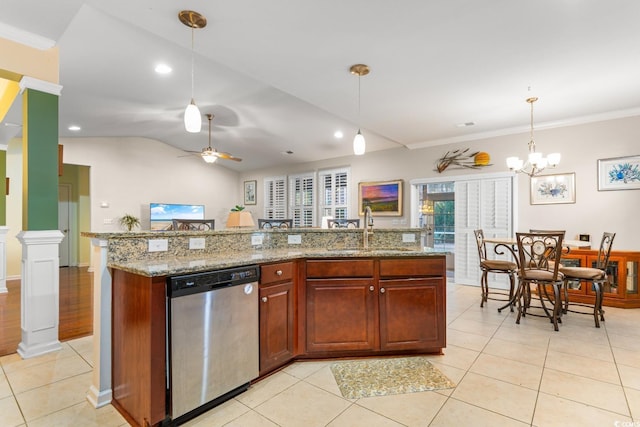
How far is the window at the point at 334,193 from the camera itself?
698 cm

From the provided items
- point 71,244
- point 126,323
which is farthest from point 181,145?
point 126,323

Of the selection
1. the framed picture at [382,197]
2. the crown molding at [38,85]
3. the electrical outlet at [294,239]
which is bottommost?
the electrical outlet at [294,239]

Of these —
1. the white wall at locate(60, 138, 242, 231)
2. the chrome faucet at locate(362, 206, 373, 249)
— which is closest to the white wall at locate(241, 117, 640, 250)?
the chrome faucet at locate(362, 206, 373, 249)

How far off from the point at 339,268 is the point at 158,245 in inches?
50.9

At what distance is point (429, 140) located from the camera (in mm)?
5633

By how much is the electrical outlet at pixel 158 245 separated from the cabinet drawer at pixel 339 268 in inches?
39.9

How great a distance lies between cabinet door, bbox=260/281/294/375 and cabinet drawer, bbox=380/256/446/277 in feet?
2.49

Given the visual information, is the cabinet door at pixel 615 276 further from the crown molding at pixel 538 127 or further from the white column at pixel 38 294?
the white column at pixel 38 294

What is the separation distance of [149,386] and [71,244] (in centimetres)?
750

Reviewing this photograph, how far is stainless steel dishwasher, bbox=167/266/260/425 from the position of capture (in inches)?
66.7

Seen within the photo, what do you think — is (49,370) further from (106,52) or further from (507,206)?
(507,206)

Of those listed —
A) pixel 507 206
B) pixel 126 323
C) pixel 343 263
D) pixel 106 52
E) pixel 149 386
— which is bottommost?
pixel 149 386

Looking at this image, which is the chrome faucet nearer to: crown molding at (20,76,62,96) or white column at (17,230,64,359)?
white column at (17,230,64,359)

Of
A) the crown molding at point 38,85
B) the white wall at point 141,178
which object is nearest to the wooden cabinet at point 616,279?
the crown molding at point 38,85
